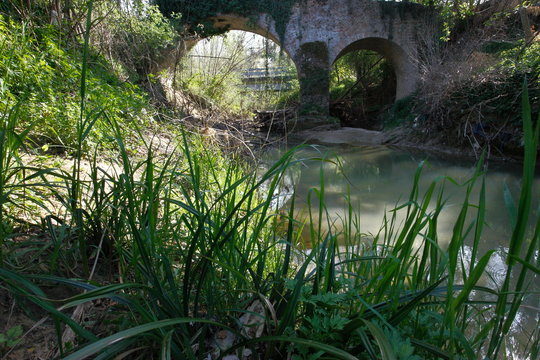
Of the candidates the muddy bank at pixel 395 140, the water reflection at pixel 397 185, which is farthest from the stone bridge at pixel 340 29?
the water reflection at pixel 397 185

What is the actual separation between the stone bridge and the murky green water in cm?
547

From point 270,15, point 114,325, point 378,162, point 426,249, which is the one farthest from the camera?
point 270,15

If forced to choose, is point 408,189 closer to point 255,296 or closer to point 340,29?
point 255,296

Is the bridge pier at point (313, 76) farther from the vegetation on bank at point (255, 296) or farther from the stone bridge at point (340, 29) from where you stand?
the vegetation on bank at point (255, 296)

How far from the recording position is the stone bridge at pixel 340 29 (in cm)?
1223

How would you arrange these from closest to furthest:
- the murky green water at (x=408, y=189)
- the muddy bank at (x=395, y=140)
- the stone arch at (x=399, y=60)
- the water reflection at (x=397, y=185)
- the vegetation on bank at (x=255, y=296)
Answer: the vegetation on bank at (x=255, y=296) < the murky green water at (x=408, y=189) < the water reflection at (x=397, y=185) < the muddy bank at (x=395, y=140) < the stone arch at (x=399, y=60)

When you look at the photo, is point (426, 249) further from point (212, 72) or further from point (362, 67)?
point (362, 67)

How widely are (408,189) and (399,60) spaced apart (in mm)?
9894

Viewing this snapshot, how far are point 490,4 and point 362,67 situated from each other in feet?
23.9

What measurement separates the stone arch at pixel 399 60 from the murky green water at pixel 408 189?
5.14 metres

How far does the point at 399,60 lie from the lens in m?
13.0

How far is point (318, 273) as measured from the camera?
2.93 feet

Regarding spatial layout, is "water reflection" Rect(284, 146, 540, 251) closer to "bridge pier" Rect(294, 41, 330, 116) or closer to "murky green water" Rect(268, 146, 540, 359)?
"murky green water" Rect(268, 146, 540, 359)

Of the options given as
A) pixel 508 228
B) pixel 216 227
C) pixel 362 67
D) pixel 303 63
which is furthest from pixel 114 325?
pixel 362 67
